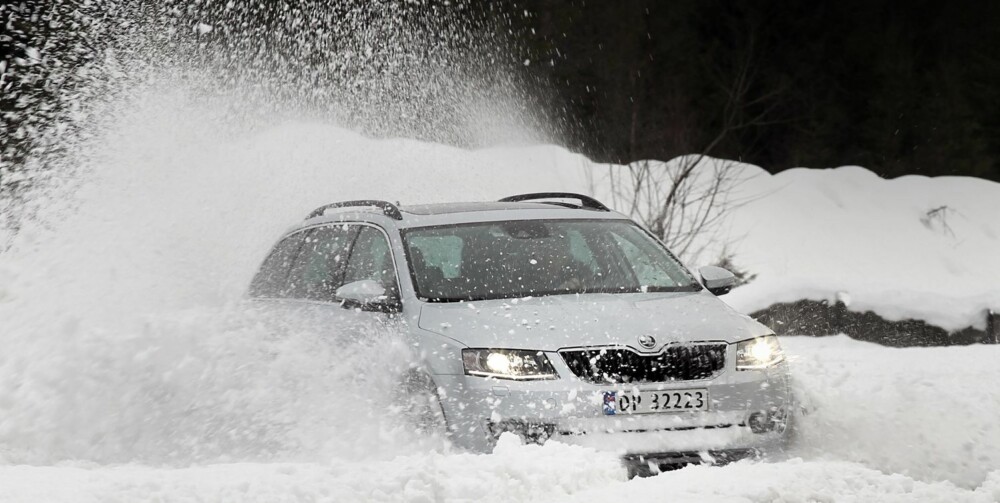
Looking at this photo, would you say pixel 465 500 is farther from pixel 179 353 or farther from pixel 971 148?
pixel 971 148

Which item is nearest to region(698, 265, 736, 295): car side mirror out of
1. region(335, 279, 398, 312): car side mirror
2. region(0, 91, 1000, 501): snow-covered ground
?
region(0, 91, 1000, 501): snow-covered ground

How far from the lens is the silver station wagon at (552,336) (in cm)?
515

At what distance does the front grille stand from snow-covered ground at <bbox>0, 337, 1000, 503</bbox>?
1.32ft

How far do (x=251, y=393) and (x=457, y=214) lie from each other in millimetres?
1550

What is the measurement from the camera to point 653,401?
522 centimetres

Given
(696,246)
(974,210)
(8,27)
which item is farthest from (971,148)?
(8,27)

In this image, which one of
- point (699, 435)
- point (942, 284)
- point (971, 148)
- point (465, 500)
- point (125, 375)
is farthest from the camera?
point (971, 148)

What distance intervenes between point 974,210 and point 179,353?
18.2 meters

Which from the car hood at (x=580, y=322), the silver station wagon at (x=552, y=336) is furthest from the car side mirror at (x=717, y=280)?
the car hood at (x=580, y=322)

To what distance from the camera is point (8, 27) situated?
695 inches

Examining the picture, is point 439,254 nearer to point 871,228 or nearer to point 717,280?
point 717,280

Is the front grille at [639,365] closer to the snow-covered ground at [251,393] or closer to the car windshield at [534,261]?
the snow-covered ground at [251,393]

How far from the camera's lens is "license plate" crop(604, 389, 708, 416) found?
5172mm

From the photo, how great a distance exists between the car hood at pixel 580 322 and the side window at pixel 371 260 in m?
0.59
